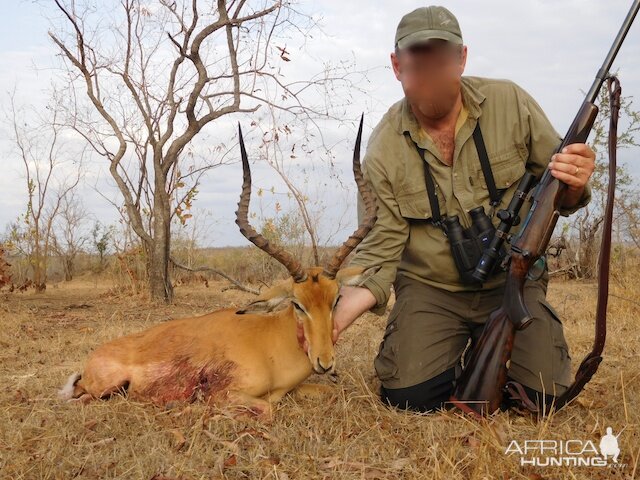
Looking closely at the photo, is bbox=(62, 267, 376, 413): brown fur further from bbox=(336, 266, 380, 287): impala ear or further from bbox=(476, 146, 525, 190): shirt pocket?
bbox=(476, 146, 525, 190): shirt pocket

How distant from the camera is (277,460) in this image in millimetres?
3426

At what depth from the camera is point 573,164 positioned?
12.9 ft

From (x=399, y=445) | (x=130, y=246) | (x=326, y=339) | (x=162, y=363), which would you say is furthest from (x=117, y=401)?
(x=130, y=246)

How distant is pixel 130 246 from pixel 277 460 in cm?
1080

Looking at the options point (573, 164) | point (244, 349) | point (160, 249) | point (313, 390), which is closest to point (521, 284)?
point (573, 164)

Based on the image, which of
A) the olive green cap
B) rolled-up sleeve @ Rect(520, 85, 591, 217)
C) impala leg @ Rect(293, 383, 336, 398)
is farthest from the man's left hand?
impala leg @ Rect(293, 383, 336, 398)

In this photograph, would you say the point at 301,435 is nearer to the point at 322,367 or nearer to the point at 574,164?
the point at 322,367

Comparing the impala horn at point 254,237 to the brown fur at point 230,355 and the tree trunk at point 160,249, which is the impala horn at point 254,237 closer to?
the brown fur at point 230,355

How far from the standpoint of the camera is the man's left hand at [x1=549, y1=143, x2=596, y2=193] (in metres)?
3.92

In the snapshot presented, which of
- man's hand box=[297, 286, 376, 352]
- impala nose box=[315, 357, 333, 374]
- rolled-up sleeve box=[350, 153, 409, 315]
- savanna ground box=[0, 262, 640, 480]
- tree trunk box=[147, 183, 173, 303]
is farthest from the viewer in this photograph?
tree trunk box=[147, 183, 173, 303]

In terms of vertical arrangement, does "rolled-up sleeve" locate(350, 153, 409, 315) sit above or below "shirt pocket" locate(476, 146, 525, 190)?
below

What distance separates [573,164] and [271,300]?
215cm

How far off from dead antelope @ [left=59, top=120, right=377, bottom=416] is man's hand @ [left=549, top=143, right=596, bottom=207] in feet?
4.12

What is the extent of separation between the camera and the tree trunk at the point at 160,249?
37.4 feet
